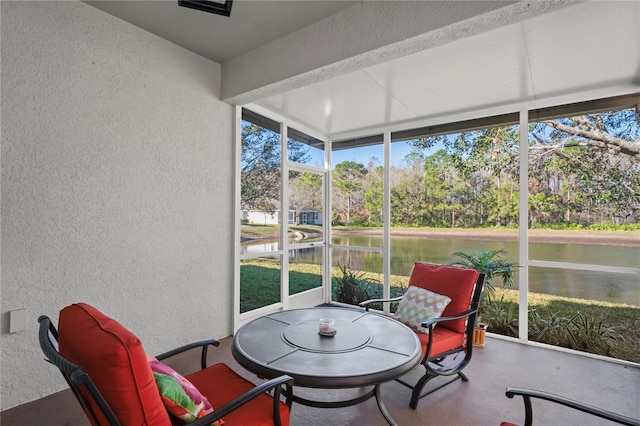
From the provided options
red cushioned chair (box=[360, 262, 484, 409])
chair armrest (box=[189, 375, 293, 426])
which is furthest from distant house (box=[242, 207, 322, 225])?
chair armrest (box=[189, 375, 293, 426])

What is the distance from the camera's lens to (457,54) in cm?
275

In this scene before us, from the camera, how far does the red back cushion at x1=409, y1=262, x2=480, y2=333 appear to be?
2.80 m

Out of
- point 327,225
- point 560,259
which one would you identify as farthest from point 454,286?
point 327,225

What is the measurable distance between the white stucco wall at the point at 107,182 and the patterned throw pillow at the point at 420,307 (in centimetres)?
198

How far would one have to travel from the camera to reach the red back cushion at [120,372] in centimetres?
115

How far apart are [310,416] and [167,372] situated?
1285mm

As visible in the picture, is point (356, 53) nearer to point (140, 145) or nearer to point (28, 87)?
point (140, 145)

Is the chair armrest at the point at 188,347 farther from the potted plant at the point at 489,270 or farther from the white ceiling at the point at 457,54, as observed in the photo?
the potted plant at the point at 489,270

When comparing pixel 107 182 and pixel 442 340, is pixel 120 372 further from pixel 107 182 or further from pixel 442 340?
pixel 442 340

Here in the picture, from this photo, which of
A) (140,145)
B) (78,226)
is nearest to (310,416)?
(78,226)

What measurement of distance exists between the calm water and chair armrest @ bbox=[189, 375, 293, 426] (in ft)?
8.43

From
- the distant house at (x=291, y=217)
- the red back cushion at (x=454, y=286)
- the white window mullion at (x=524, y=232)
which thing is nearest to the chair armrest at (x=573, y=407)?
the red back cushion at (x=454, y=286)

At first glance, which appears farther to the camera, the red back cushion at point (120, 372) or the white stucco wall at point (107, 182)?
the white stucco wall at point (107, 182)

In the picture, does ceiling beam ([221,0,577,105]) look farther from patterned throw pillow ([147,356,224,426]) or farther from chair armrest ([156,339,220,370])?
patterned throw pillow ([147,356,224,426])
